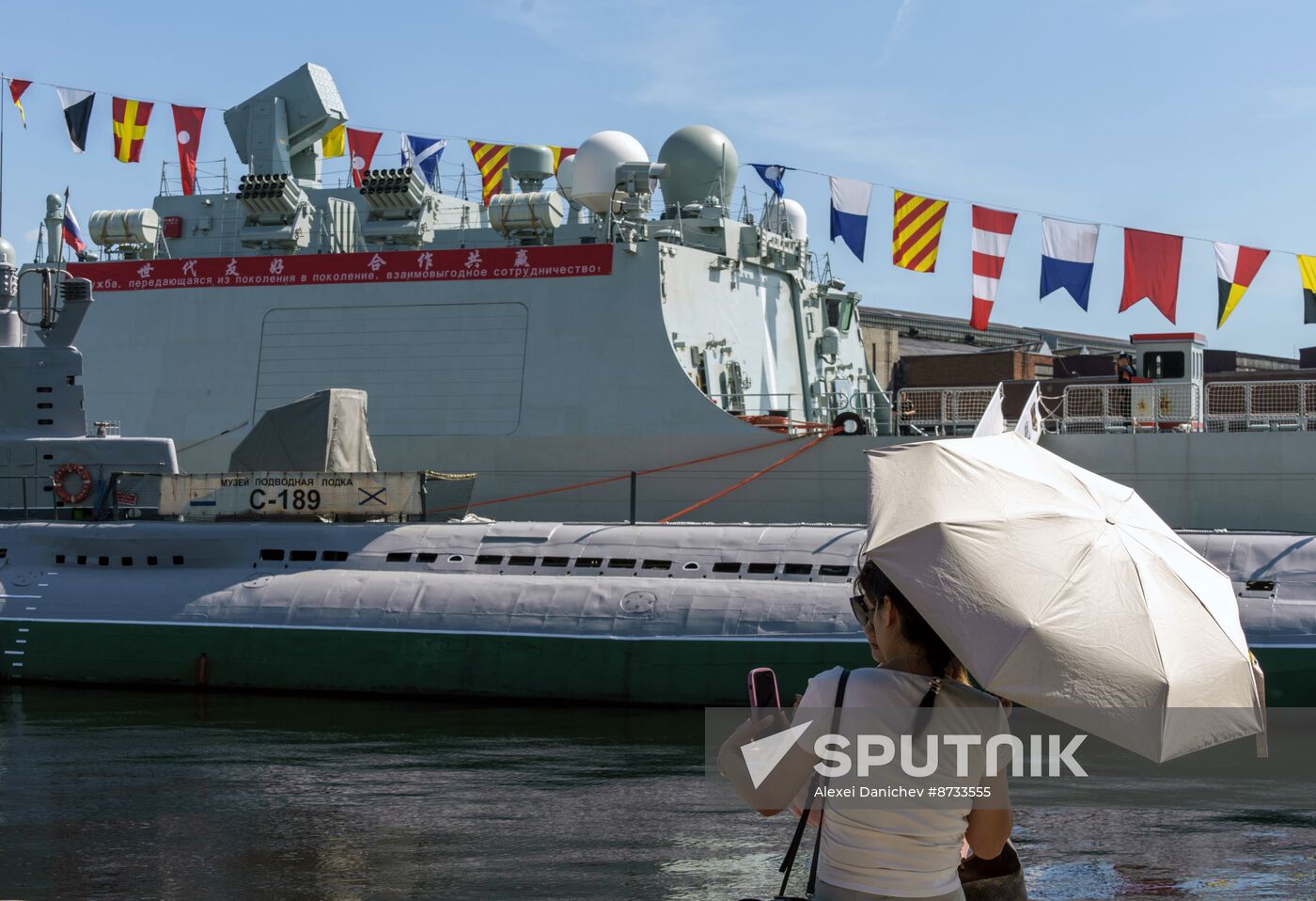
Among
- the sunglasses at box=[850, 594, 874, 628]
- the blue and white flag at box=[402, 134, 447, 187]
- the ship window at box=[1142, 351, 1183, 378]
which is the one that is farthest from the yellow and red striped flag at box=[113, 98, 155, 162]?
the sunglasses at box=[850, 594, 874, 628]

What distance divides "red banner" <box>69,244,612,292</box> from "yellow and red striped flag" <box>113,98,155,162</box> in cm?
214

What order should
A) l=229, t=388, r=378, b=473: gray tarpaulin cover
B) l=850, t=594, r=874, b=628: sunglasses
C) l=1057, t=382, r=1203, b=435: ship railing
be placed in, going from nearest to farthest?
l=850, t=594, r=874, b=628: sunglasses < l=229, t=388, r=378, b=473: gray tarpaulin cover < l=1057, t=382, r=1203, b=435: ship railing

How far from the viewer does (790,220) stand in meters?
Result: 26.9

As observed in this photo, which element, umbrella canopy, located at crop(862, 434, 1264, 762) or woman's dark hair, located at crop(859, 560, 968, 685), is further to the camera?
woman's dark hair, located at crop(859, 560, 968, 685)

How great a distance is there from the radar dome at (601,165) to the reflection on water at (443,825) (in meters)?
10.8

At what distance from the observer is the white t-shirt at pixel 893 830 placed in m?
4.07

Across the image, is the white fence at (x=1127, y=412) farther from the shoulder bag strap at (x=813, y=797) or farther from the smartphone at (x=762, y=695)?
the smartphone at (x=762, y=695)

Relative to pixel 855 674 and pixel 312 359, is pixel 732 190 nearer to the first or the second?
pixel 312 359

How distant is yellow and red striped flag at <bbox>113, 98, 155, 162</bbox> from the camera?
82.0 feet

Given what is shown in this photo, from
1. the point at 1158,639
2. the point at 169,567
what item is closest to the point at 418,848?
the point at 1158,639

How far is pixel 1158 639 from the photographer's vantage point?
160 inches

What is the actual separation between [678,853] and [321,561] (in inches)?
382

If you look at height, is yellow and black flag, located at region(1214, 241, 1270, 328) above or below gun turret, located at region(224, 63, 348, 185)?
below

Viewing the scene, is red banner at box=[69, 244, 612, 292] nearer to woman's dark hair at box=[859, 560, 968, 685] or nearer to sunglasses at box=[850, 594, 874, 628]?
sunglasses at box=[850, 594, 874, 628]
